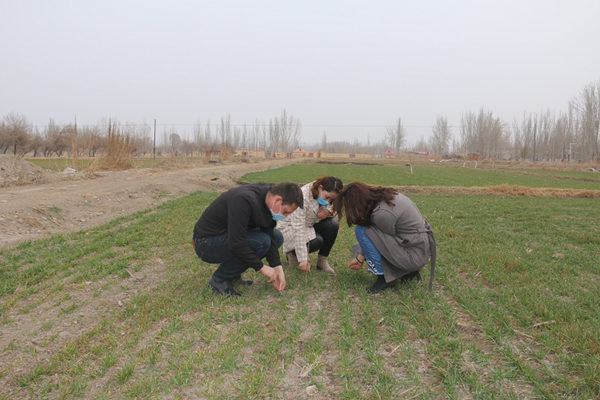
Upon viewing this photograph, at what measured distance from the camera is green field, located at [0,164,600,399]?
2.34 metres

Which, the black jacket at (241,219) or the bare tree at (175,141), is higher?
the bare tree at (175,141)

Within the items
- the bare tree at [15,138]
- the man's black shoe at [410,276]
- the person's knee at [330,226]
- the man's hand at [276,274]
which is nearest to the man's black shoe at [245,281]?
the man's hand at [276,274]

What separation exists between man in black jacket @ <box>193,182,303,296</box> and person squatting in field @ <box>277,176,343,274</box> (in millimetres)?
238

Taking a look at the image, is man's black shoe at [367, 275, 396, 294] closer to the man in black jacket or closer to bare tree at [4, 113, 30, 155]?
Result: the man in black jacket

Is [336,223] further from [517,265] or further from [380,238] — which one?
[517,265]

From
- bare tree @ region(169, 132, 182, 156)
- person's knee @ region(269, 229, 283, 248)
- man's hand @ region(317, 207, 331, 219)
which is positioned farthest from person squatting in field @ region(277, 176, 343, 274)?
bare tree @ region(169, 132, 182, 156)

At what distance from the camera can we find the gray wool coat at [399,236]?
11.6 feet

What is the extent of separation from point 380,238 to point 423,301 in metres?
0.73

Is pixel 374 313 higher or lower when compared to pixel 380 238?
lower

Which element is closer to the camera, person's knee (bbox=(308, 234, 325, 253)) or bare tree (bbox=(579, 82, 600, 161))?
person's knee (bbox=(308, 234, 325, 253))

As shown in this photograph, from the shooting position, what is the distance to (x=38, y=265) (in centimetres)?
479

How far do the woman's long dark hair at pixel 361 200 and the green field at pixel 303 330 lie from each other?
2.81 feet

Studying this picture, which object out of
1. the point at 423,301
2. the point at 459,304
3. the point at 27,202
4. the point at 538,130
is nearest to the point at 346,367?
the point at 423,301

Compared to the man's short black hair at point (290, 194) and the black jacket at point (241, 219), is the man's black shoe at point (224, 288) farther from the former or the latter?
the man's short black hair at point (290, 194)
